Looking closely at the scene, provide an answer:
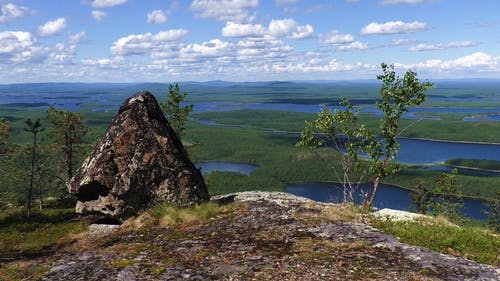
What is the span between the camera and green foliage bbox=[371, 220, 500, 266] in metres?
17.6

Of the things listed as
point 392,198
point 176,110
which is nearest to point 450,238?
point 176,110

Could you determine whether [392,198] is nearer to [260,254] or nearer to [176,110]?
[176,110]

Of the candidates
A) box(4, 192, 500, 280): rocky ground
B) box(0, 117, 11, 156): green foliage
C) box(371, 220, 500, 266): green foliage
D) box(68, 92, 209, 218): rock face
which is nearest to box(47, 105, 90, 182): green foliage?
box(0, 117, 11, 156): green foliage

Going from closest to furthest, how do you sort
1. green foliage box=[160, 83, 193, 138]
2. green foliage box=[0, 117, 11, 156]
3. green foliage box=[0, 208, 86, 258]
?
green foliage box=[0, 208, 86, 258] < green foliage box=[0, 117, 11, 156] < green foliage box=[160, 83, 193, 138]

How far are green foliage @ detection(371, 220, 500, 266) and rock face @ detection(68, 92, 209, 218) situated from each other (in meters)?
13.3

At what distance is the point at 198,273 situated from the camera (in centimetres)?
1587

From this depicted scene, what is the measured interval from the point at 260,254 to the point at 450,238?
9.08 meters

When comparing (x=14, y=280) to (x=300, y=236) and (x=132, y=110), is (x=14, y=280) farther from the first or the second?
(x=132, y=110)

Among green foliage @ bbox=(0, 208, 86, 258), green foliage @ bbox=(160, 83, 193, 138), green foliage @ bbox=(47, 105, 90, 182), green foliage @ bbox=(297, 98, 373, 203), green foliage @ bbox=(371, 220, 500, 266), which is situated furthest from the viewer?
green foliage @ bbox=(47, 105, 90, 182)

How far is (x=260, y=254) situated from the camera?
1770 centimetres

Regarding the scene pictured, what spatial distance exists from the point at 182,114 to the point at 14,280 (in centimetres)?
3713

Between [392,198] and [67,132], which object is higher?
[67,132]

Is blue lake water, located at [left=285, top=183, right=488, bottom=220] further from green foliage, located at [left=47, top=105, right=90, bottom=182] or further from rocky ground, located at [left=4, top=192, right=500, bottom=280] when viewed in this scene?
rocky ground, located at [left=4, top=192, right=500, bottom=280]

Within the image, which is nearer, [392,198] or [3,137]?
[3,137]
